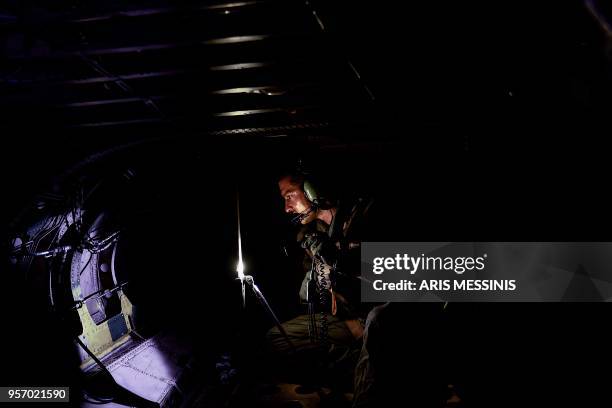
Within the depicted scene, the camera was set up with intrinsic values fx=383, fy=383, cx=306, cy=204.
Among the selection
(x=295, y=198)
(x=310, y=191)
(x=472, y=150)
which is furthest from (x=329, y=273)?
(x=472, y=150)

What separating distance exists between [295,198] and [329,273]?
8.40 ft

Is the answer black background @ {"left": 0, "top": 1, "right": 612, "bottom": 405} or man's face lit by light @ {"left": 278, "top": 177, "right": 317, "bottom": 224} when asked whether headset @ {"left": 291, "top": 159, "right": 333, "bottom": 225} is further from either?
black background @ {"left": 0, "top": 1, "right": 612, "bottom": 405}

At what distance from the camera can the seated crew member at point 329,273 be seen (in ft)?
29.0

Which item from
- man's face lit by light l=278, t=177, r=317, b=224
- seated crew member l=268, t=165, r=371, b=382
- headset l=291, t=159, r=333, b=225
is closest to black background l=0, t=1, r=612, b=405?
seated crew member l=268, t=165, r=371, b=382

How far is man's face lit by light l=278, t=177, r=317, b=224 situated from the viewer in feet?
36.3

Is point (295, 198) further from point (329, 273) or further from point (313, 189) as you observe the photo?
point (329, 273)

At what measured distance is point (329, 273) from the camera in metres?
9.70

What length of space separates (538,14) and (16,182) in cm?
813

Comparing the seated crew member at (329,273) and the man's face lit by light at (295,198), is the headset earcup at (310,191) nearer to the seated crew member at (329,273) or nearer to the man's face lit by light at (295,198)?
the seated crew member at (329,273)

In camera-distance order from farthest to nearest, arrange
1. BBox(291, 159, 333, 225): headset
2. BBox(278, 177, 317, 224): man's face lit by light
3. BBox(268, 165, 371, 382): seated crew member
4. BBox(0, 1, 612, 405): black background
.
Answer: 1. BBox(278, 177, 317, 224): man's face lit by light
2. BBox(291, 159, 333, 225): headset
3. BBox(268, 165, 371, 382): seated crew member
4. BBox(0, 1, 612, 405): black background

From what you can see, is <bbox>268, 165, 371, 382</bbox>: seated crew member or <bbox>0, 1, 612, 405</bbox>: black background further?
<bbox>268, 165, 371, 382</bbox>: seated crew member

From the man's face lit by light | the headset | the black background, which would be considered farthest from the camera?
the man's face lit by light

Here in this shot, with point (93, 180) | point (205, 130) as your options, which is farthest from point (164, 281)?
point (205, 130)

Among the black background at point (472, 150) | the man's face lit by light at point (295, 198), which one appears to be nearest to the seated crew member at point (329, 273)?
the man's face lit by light at point (295, 198)
